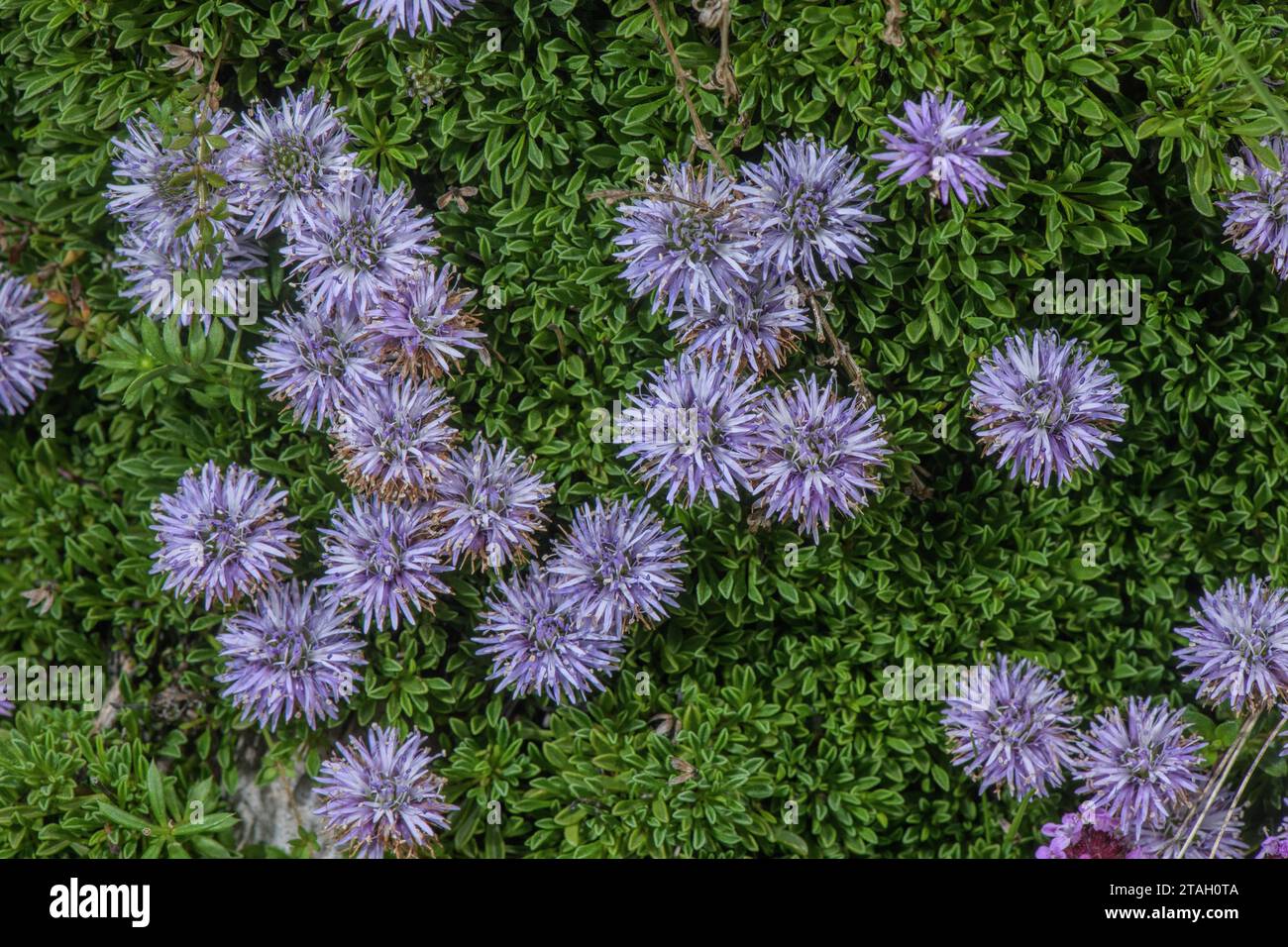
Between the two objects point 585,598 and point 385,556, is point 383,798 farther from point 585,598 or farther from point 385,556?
point 585,598

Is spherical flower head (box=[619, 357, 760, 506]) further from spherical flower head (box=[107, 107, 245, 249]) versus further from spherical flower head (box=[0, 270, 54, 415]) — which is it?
spherical flower head (box=[0, 270, 54, 415])

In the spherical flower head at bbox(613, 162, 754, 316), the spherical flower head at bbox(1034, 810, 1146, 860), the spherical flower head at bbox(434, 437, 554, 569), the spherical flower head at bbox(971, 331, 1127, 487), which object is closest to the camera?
the spherical flower head at bbox(613, 162, 754, 316)

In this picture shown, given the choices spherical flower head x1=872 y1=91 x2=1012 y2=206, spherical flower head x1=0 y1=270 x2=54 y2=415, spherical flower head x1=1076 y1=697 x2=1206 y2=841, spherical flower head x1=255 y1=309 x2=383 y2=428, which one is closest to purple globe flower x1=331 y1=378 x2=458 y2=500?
spherical flower head x1=255 y1=309 x2=383 y2=428

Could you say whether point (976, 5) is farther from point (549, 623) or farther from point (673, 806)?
point (673, 806)

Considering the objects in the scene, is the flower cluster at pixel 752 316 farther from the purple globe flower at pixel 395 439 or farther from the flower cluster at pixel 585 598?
the purple globe flower at pixel 395 439

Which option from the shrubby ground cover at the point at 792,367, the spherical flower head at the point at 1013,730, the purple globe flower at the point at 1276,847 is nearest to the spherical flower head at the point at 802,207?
the shrubby ground cover at the point at 792,367
